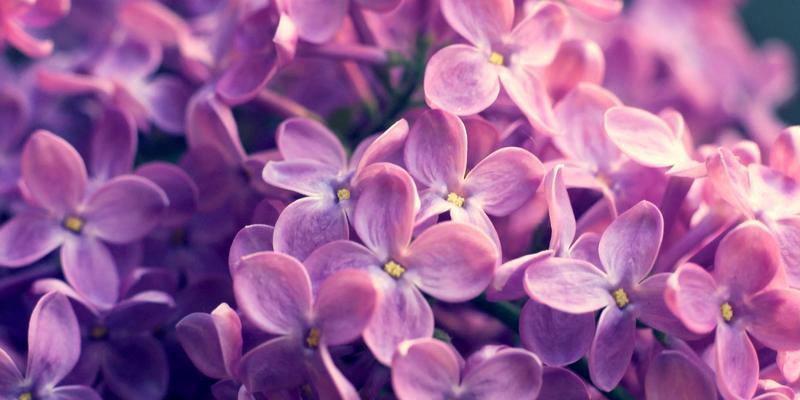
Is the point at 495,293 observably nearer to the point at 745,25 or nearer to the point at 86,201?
the point at 86,201

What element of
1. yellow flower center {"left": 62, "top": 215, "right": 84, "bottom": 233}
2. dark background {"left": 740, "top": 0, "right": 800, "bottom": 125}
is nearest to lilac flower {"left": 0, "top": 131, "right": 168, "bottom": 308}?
yellow flower center {"left": 62, "top": 215, "right": 84, "bottom": 233}

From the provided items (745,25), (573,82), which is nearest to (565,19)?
(573,82)

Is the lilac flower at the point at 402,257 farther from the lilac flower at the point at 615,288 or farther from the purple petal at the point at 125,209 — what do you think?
the purple petal at the point at 125,209

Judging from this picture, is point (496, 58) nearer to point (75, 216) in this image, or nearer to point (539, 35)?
point (539, 35)

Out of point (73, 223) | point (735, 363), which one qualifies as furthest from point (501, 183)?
point (73, 223)

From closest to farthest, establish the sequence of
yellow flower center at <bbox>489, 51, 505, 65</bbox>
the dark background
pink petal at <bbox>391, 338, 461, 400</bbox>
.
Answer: pink petal at <bbox>391, 338, 461, 400</bbox> < yellow flower center at <bbox>489, 51, 505, 65</bbox> < the dark background

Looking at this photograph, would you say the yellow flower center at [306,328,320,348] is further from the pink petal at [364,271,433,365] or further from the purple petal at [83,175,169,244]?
the purple petal at [83,175,169,244]

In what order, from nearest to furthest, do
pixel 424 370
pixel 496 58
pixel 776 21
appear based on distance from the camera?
pixel 424 370, pixel 496 58, pixel 776 21
